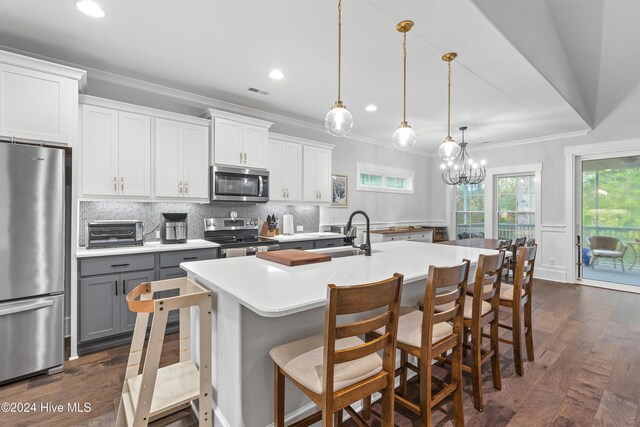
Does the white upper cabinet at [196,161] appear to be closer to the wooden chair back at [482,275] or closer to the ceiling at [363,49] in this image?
the ceiling at [363,49]

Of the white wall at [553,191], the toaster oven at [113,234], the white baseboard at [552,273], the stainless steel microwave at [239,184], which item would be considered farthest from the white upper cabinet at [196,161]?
the white baseboard at [552,273]

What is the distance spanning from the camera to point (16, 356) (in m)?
2.24

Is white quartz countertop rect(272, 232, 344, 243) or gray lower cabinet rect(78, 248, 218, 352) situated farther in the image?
white quartz countertop rect(272, 232, 344, 243)

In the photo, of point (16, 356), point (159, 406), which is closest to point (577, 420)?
point (159, 406)

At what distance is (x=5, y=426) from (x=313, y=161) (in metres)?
4.06

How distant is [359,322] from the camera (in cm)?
117

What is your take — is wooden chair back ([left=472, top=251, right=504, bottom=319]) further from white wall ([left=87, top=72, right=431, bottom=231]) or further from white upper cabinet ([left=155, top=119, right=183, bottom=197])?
white wall ([left=87, top=72, right=431, bottom=231])

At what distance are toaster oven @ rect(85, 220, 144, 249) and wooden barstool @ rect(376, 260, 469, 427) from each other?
270 centimetres

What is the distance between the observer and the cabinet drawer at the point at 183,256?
120 inches

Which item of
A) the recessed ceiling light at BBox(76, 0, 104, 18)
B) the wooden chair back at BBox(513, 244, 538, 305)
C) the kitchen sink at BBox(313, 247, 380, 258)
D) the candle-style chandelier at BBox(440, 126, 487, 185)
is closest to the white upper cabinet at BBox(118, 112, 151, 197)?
the recessed ceiling light at BBox(76, 0, 104, 18)

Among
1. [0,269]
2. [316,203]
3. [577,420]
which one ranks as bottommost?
[577,420]

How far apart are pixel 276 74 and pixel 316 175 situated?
1.84m

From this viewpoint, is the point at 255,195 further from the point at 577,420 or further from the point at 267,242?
the point at 577,420

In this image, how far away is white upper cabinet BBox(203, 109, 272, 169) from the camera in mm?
3668
